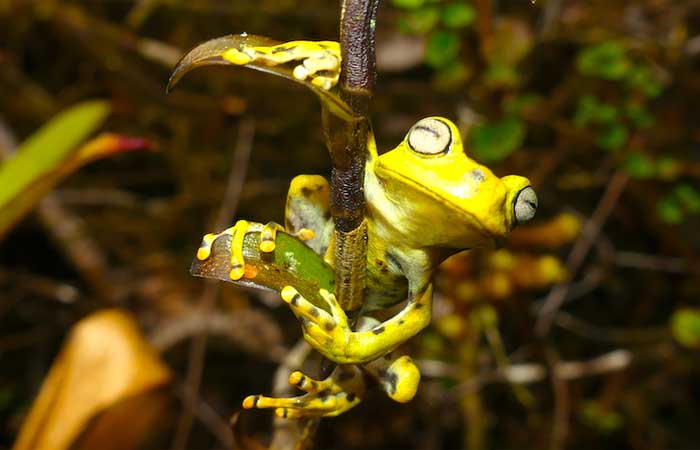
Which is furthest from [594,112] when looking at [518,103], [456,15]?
[456,15]

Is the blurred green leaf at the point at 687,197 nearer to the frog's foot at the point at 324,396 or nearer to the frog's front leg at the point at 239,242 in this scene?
the frog's foot at the point at 324,396

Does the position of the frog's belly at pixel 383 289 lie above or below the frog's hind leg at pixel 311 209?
below

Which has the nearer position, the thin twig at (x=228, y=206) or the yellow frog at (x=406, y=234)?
the yellow frog at (x=406, y=234)

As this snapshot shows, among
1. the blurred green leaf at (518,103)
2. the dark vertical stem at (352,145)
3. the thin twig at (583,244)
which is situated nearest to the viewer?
the dark vertical stem at (352,145)

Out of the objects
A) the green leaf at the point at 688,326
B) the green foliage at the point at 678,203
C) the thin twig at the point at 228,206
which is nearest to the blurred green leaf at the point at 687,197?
the green foliage at the point at 678,203

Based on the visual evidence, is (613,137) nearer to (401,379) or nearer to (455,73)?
(455,73)

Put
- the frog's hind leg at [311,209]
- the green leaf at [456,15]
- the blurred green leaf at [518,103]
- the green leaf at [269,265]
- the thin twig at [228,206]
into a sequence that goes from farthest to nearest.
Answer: the thin twig at [228,206], the blurred green leaf at [518,103], the green leaf at [456,15], the frog's hind leg at [311,209], the green leaf at [269,265]

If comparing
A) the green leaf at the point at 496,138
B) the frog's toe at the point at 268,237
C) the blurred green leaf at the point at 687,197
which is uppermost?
the frog's toe at the point at 268,237

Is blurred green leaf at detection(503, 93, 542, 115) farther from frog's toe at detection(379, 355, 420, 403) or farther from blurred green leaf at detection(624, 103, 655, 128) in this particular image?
frog's toe at detection(379, 355, 420, 403)
